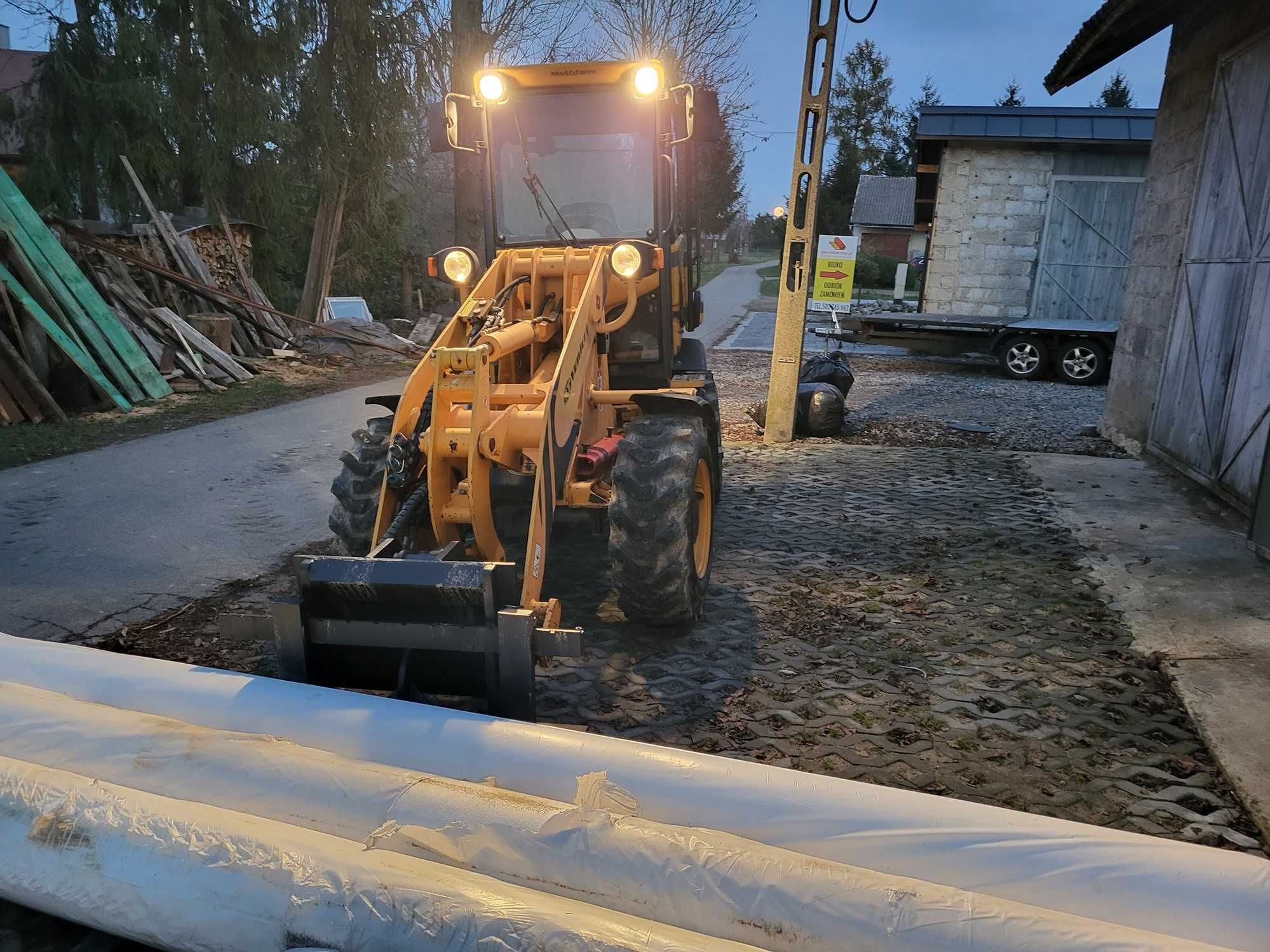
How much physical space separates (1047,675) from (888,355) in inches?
597

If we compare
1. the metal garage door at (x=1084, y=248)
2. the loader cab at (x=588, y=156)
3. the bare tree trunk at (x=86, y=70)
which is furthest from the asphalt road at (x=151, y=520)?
the metal garage door at (x=1084, y=248)

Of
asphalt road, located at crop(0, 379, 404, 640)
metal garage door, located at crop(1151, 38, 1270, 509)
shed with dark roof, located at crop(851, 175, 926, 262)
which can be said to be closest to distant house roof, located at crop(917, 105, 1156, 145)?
metal garage door, located at crop(1151, 38, 1270, 509)

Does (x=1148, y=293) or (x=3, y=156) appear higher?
(x=3, y=156)

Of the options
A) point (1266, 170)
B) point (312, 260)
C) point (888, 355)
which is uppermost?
point (1266, 170)

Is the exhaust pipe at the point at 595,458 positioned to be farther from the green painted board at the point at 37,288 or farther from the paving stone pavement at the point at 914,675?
the green painted board at the point at 37,288

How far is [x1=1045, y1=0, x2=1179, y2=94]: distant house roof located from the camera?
309 inches

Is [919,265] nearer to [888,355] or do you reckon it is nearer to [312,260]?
[888,355]

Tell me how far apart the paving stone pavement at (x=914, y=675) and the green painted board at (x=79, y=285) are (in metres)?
7.32

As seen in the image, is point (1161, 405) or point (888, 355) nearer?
point (1161, 405)

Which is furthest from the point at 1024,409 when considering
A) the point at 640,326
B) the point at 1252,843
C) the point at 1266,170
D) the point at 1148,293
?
the point at 1252,843

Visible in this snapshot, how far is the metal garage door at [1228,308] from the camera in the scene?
6664 mm

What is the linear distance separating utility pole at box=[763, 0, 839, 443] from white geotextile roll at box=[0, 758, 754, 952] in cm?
742

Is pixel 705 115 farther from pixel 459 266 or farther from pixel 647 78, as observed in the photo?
pixel 459 266

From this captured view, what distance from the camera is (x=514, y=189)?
5.61m
